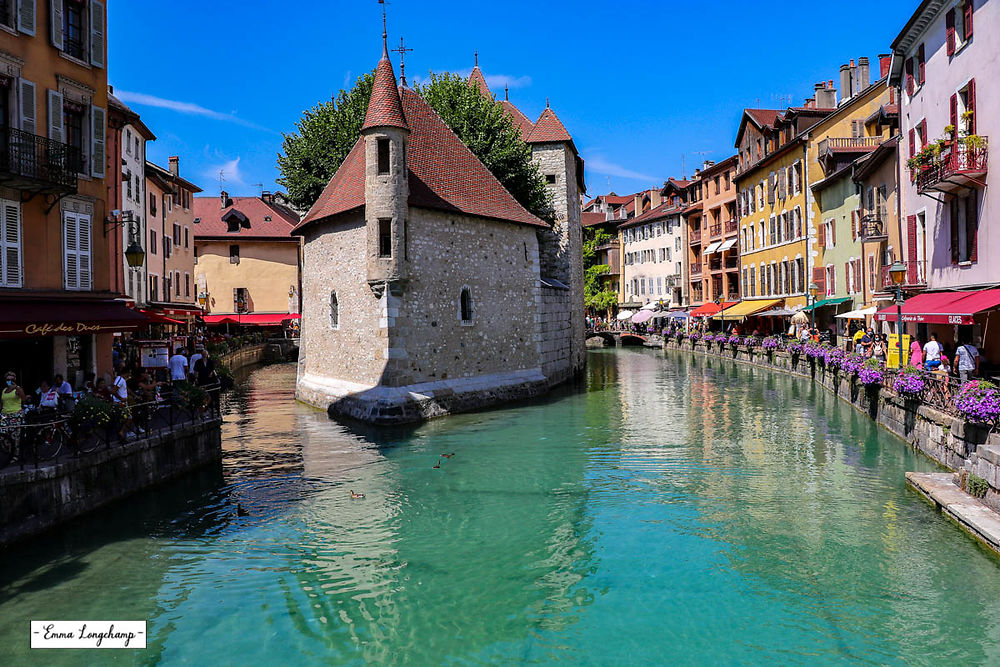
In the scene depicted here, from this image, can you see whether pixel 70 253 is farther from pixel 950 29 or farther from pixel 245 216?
pixel 245 216

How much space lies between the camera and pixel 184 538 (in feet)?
39.7

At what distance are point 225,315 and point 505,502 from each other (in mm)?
44834

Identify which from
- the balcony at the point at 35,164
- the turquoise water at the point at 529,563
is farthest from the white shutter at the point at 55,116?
the turquoise water at the point at 529,563

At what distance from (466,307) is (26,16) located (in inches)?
575

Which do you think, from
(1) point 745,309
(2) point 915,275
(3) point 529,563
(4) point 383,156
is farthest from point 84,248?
(1) point 745,309

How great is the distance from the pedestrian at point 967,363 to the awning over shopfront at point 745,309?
26814mm

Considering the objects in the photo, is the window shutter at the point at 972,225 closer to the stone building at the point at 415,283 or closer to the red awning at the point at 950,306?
the red awning at the point at 950,306

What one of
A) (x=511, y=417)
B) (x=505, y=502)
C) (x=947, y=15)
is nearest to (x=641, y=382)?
(x=511, y=417)

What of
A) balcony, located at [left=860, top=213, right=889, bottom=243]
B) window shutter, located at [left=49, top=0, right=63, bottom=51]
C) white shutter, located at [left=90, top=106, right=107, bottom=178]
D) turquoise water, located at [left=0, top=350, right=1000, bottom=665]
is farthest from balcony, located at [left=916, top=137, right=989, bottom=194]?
window shutter, located at [left=49, top=0, right=63, bottom=51]

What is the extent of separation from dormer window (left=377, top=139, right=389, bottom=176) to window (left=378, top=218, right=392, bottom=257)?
1459mm

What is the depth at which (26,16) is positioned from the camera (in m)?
15.4

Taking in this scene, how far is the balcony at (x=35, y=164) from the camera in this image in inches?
587

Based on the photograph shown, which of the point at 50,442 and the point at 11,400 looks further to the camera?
the point at 11,400

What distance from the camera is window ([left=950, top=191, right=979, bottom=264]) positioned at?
1858 centimetres
